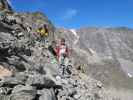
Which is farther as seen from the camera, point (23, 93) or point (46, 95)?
point (46, 95)

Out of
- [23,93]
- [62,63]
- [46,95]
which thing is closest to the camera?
[23,93]

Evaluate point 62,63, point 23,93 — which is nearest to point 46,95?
point 23,93

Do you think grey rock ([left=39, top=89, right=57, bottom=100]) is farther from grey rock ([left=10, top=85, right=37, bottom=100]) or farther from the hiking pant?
the hiking pant

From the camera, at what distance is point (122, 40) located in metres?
141

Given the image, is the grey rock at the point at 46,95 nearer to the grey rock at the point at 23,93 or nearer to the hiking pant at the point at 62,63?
the grey rock at the point at 23,93

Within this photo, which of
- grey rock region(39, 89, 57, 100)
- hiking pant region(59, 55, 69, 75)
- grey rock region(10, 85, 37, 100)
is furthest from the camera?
hiking pant region(59, 55, 69, 75)

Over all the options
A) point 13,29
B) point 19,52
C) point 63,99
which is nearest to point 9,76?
point 63,99

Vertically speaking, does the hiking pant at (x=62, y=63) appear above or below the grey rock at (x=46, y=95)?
above

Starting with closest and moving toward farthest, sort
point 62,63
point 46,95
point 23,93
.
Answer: point 23,93 → point 46,95 → point 62,63

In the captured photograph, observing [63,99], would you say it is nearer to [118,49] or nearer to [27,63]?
[27,63]

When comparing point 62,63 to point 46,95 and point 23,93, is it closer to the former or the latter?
point 46,95

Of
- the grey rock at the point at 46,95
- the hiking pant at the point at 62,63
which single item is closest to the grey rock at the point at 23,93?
the grey rock at the point at 46,95

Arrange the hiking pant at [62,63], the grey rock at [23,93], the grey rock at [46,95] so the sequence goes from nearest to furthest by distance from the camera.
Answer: the grey rock at [23,93] < the grey rock at [46,95] < the hiking pant at [62,63]

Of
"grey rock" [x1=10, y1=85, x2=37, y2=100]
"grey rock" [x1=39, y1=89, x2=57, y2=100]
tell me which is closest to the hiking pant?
"grey rock" [x1=39, y1=89, x2=57, y2=100]
